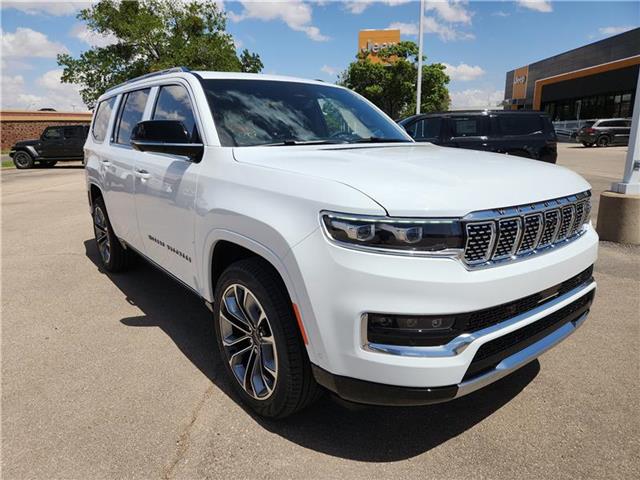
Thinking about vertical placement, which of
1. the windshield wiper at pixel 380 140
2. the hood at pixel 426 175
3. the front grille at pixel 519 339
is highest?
the windshield wiper at pixel 380 140

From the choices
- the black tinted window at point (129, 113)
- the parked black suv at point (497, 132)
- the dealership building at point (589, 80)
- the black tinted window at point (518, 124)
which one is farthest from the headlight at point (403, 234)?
the dealership building at point (589, 80)

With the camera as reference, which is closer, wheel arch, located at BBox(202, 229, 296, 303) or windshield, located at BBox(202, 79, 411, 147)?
wheel arch, located at BBox(202, 229, 296, 303)

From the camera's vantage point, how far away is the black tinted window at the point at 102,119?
4980mm

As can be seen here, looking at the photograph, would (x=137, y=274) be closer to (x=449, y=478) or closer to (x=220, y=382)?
(x=220, y=382)

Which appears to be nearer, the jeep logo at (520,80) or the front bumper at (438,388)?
the front bumper at (438,388)

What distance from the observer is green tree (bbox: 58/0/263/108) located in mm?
31078

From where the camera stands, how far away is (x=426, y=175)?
218 centimetres

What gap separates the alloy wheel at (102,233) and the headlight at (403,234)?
3.96 metres

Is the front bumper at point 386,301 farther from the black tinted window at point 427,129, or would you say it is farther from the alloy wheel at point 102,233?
the black tinted window at point 427,129

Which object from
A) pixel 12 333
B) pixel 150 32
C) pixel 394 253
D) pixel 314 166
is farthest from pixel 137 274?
pixel 150 32

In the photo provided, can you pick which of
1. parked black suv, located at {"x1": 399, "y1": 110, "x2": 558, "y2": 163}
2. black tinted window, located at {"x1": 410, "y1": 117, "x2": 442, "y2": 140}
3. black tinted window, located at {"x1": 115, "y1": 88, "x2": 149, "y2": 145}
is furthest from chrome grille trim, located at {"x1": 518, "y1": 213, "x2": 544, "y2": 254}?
black tinted window, located at {"x1": 410, "y1": 117, "x2": 442, "y2": 140}

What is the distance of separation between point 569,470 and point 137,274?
453cm

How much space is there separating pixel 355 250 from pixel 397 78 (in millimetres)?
46985

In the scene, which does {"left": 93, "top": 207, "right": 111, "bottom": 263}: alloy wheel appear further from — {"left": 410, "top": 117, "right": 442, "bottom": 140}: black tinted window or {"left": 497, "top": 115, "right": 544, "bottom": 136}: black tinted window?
{"left": 497, "top": 115, "right": 544, "bottom": 136}: black tinted window
